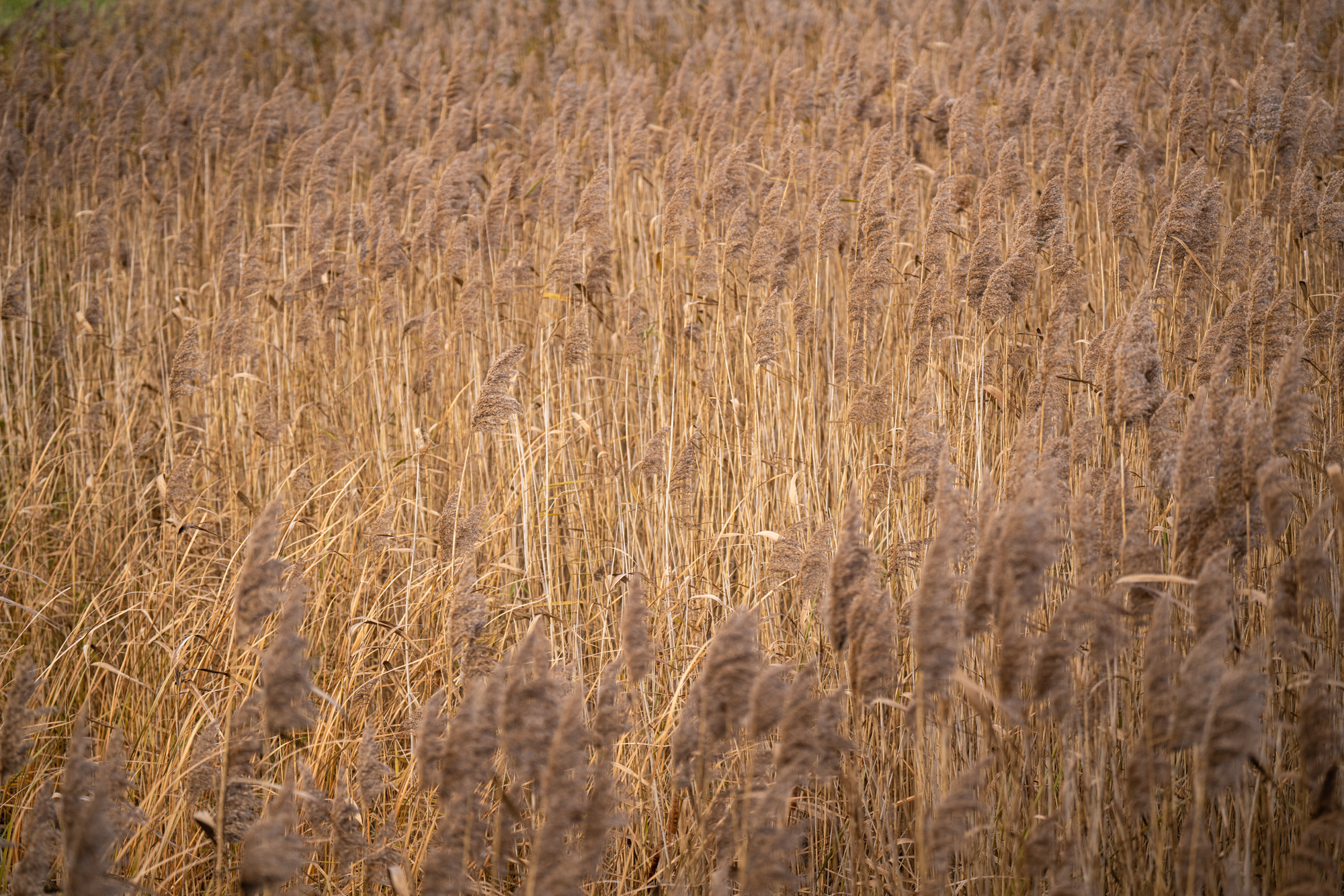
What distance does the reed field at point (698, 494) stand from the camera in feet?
4.78

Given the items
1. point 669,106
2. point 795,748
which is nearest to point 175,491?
point 795,748

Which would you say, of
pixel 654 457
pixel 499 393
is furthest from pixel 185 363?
pixel 654 457

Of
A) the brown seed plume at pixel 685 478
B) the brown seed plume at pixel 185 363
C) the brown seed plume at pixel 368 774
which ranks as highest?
the brown seed plume at pixel 185 363

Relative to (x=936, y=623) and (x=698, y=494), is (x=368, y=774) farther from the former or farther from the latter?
(x=698, y=494)

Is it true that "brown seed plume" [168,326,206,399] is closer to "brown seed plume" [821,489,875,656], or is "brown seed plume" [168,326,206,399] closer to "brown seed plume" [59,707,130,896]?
"brown seed plume" [59,707,130,896]

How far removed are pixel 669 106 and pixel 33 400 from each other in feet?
11.5

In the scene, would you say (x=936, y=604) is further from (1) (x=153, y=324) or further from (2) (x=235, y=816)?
(1) (x=153, y=324)

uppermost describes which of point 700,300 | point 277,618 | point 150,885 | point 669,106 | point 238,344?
point 669,106

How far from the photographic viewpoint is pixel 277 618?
247 centimetres

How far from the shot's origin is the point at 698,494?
9.68 ft

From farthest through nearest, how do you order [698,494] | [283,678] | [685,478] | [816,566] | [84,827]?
1. [698,494]
2. [685,478]
3. [816,566]
4. [283,678]
5. [84,827]

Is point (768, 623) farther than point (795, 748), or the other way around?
point (768, 623)

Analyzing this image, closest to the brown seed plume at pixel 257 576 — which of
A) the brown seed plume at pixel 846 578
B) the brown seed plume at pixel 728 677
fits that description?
the brown seed plume at pixel 728 677

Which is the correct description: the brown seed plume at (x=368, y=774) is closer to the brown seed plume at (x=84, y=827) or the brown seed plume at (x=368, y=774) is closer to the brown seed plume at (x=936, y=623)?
the brown seed plume at (x=84, y=827)
